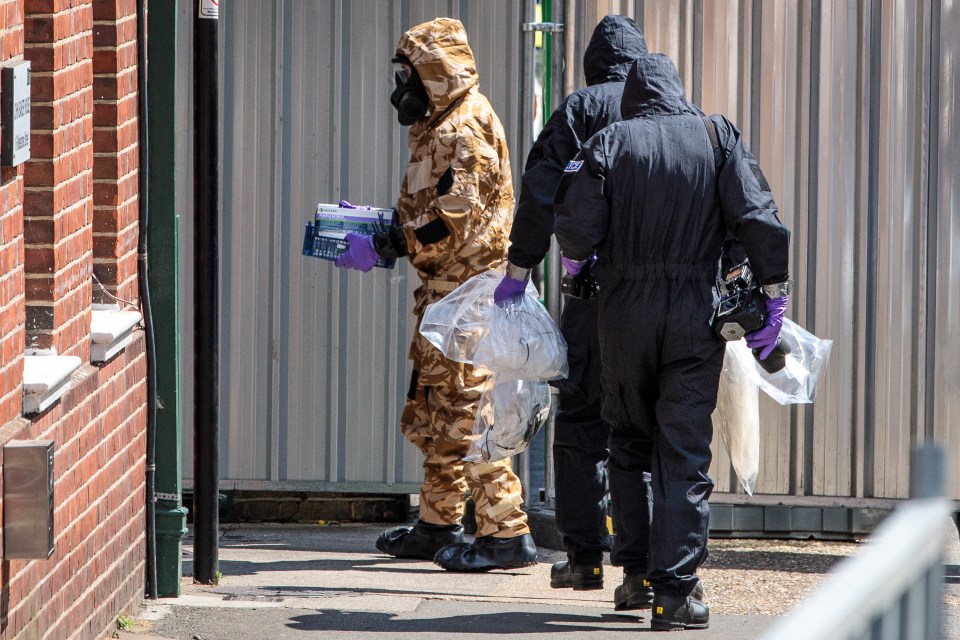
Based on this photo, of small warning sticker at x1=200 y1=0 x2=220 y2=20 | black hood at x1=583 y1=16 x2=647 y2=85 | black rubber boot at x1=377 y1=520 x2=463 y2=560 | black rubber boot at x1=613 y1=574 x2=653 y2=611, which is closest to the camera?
black rubber boot at x1=613 y1=574 x2=653 y2=611

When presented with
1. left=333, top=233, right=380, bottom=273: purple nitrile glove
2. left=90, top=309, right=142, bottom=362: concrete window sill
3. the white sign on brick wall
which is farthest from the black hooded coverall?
the white sign on brick wall

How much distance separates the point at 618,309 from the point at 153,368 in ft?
5.08

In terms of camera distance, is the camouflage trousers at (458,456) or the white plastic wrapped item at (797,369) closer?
the white plastic wrapped item at (797,369)

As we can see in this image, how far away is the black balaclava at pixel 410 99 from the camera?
240 inches

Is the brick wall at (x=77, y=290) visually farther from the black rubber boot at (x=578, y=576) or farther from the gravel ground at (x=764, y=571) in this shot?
the gravel ground at (x=764, y=571)

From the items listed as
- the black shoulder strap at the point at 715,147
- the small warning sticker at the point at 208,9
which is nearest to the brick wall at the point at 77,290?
the small warning sticker at the point at 208,9

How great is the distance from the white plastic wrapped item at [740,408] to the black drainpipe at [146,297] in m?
2.03

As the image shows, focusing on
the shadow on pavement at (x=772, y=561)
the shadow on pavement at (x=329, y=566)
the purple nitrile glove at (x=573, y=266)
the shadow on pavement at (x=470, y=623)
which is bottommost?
the shadow on pavement at (x=772, y=561)

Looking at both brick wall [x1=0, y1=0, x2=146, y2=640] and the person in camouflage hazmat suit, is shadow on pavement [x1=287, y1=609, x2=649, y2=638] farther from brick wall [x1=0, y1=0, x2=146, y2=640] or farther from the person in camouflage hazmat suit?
the person in camouflage hazmat suit

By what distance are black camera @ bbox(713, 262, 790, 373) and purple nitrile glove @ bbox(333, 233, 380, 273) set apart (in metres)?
1.62

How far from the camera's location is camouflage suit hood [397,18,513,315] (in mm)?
6008

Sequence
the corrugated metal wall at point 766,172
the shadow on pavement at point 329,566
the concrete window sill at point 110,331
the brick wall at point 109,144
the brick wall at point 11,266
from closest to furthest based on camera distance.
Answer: the brick wall at point 11,266
the concrete window sill at point 110,331
the brick wall at point 109,144
the shadow on pavement at point 329,566
the corrugated metal wall at point 766,172

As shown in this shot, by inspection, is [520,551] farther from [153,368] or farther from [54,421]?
[54,421]

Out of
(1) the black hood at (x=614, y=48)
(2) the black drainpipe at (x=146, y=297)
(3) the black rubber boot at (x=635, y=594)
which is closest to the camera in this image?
(2) the black drainpipe at (x=146, y=297)
